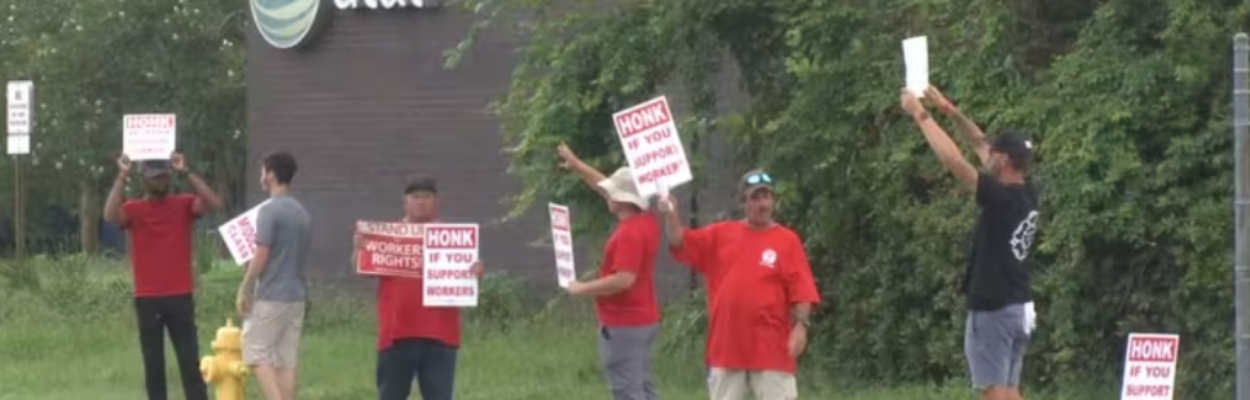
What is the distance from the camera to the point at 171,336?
1438 cm

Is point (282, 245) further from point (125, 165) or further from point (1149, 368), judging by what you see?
point (1149, 368)

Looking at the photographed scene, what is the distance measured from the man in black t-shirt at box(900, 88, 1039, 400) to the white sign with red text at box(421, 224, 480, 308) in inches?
112

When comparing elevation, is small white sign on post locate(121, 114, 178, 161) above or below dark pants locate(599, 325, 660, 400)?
above

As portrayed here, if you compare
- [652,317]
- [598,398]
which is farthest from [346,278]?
[652,317]

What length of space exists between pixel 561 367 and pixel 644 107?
6862 millimetres

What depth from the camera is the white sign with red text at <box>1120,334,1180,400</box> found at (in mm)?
10078

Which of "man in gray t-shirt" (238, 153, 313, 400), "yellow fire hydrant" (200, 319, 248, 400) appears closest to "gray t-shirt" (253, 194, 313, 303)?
"man in gray t-shirt" (238, 153, 313, 400)

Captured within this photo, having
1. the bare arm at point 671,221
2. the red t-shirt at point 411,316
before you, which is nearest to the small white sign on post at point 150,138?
the red t-shirt at point 411,316

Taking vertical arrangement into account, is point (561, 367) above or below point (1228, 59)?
below

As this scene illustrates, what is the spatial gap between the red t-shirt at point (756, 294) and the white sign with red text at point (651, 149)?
1.46ft

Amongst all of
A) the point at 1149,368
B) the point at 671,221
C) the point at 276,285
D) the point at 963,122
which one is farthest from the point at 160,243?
the point at 1149,368

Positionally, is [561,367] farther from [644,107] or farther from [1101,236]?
[644,107]

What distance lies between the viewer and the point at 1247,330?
10297 mm

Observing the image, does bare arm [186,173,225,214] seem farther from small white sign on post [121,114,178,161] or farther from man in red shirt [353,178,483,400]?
man in red shirt [353,178,483,400]
